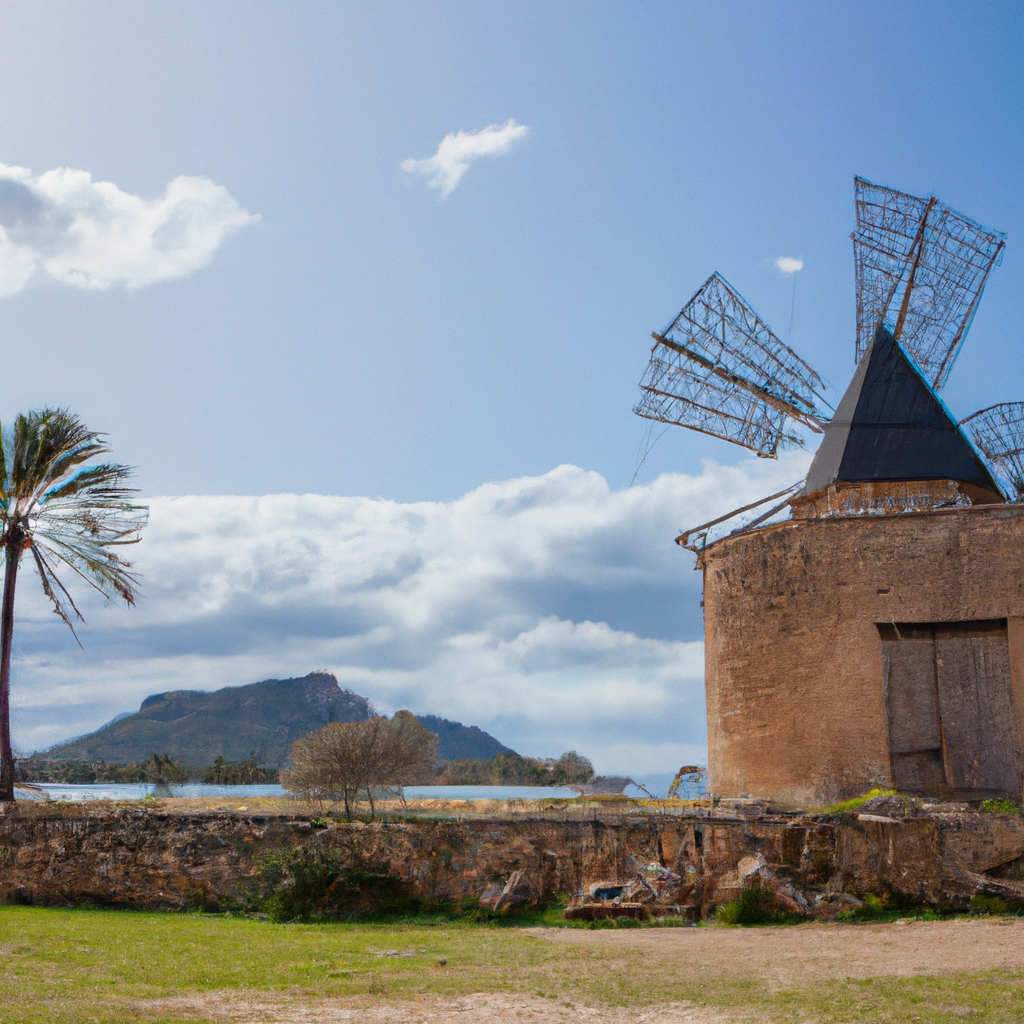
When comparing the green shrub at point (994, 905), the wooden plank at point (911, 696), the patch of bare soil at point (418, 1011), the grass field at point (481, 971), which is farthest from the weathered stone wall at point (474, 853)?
the wooden plank at point (911, 696)

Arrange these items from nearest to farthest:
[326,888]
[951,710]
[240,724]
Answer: [326,888] < [951,710] < [240,724]

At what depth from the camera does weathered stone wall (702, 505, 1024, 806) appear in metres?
19.3

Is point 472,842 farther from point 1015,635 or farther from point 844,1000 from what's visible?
point 1015,635

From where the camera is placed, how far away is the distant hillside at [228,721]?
83312 mm

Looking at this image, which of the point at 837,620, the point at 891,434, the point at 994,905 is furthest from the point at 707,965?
the point at 891,434

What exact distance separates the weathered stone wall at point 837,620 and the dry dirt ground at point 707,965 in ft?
25.7

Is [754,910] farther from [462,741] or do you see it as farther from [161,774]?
[462,741]

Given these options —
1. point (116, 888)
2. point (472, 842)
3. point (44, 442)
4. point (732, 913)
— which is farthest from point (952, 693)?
point (44, 442)

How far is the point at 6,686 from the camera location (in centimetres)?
1582

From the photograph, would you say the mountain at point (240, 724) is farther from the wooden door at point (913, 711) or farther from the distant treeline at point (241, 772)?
the wooden door at point (913, 711)

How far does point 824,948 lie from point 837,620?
34.1 feet

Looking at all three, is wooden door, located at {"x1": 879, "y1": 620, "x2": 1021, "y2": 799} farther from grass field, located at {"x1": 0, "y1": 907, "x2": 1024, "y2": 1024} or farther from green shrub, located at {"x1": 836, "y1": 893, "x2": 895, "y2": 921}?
→ grass field, located at {"x1": 0, "y1": 907, "x2": 1024, "y2": 1024}

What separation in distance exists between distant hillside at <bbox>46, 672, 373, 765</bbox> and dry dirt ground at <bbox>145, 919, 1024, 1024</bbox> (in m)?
70.3

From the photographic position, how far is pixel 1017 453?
26344 millimetres
